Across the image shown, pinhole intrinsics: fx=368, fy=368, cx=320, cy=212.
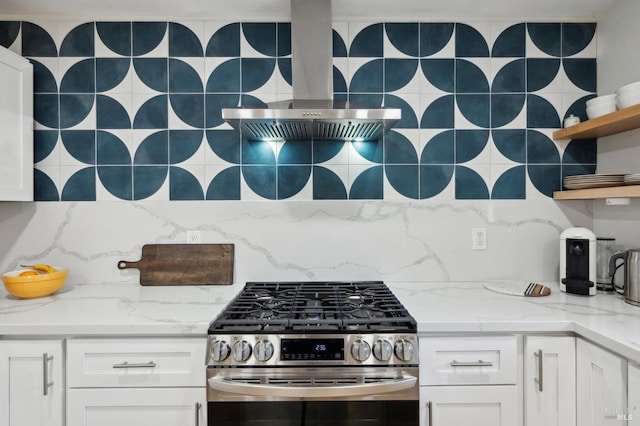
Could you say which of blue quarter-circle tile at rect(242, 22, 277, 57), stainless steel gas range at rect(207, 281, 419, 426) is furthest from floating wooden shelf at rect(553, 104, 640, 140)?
blue quarter-circle tile at rect(242, 22, 277, 57)

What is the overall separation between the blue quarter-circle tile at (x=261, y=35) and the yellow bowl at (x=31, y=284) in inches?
60.6

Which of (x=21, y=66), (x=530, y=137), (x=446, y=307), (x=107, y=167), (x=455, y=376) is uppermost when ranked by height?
(x=21, y=66)

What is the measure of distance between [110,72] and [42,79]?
0.37 m

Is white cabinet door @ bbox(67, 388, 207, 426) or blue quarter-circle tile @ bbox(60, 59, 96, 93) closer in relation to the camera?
white cabinet door @ bbox(67, 388, 207, 426)

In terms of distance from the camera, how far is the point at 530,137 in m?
2.05

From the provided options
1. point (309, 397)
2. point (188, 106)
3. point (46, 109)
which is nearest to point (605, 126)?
point (309, 397)

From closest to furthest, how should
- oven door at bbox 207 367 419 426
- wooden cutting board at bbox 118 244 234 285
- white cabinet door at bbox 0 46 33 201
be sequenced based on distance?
oven door at bbox 207 367 419 426
white cabinet door at bbox 0 46 33 201
wooden cutting board at bbox 118 244 234 285


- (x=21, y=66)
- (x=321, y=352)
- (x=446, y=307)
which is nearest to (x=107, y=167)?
(x=21, y=66)

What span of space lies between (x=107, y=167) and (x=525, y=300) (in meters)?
2.22

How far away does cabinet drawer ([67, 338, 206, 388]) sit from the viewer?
4.39 ft

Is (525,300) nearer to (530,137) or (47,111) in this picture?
(530,137)

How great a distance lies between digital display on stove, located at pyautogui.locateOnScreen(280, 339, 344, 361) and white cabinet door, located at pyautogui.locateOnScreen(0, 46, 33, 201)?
1.57 metres

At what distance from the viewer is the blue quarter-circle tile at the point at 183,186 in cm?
203

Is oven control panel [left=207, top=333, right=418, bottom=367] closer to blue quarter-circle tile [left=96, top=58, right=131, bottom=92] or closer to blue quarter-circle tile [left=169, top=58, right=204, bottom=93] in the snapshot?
blue quarter-circle tile [left=169, top=58, right=204, bottom=93]
